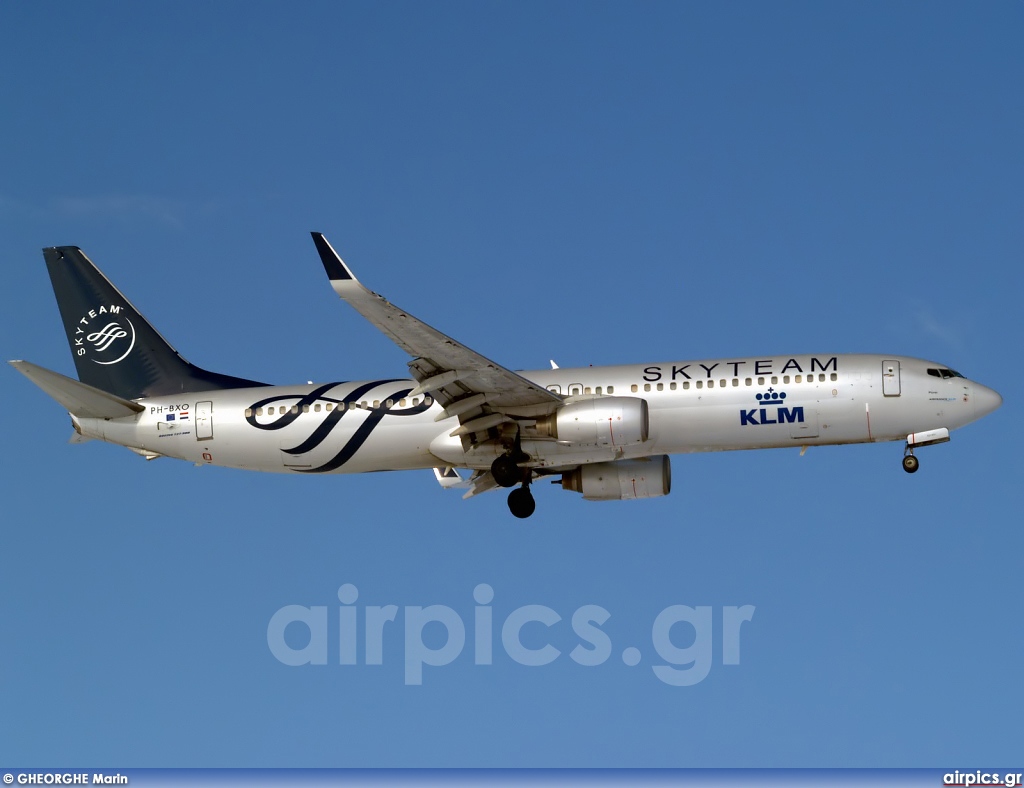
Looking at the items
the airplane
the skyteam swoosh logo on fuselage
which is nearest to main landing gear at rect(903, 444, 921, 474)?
the airplane

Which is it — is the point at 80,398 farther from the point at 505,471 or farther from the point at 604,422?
the point at 604,422

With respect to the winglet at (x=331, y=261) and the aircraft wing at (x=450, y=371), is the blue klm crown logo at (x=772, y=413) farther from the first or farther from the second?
the winglet at (x=331, y=261)

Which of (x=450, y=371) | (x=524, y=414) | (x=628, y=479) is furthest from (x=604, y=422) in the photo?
(x=628, y=479)

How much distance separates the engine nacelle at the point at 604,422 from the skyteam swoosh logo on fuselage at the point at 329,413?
195 inches

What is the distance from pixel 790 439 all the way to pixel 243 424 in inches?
686

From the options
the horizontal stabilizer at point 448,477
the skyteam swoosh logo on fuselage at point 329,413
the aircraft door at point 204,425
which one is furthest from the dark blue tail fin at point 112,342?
the horizontal stabilizer at point 448,477

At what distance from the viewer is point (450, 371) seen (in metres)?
45.9

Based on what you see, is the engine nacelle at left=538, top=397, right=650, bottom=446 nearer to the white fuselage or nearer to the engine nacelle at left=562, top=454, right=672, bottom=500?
the white fuselage

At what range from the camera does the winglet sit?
4066 centimetres

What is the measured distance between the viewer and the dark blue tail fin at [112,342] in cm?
5378

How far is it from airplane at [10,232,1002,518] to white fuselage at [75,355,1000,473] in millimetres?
45

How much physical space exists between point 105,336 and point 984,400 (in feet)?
97.3

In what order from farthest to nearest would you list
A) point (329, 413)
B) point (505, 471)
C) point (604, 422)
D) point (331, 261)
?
point (329, 413) → point (505, 471) → point (604, 422) → point (331, 261)

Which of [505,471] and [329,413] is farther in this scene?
[329,413]
